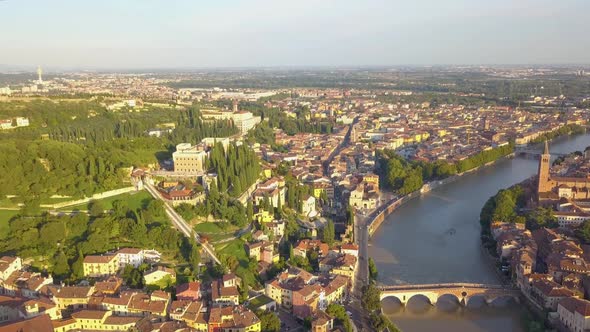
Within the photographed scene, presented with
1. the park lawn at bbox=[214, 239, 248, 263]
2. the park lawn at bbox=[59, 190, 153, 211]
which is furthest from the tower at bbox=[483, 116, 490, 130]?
the park lawn at bbox=[59, 190, 153, 211]

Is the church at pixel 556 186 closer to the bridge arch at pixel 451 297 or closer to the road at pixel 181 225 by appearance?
the bridge arch at pixel 451 297

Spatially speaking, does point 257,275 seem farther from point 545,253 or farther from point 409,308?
point 545,253

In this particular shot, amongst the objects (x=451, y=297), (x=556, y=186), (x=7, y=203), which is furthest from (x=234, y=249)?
(x=556, y=186)

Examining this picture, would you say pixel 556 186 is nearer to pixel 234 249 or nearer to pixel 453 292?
pixel 453 292

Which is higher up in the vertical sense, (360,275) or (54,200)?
(54,200)

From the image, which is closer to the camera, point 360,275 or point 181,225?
point 360,275

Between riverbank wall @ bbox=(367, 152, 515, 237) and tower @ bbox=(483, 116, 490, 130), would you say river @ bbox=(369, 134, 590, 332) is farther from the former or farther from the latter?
tower @ bbox=(483, 116, 490, 130)
